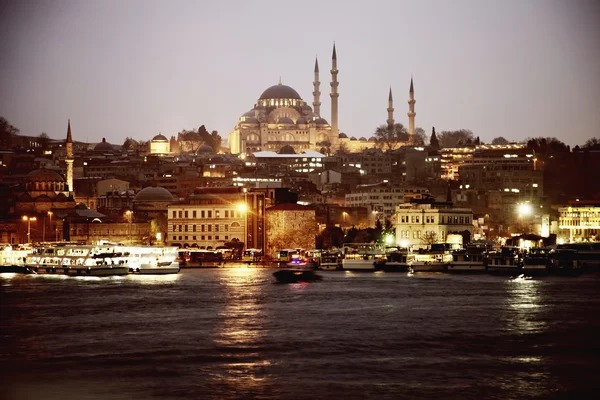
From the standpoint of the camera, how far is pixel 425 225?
6150cm

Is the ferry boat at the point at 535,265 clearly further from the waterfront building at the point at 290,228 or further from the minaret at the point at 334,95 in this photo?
the minaret at the point at 334,95

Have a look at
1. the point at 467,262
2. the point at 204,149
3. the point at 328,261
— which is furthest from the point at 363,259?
the point at 204,149

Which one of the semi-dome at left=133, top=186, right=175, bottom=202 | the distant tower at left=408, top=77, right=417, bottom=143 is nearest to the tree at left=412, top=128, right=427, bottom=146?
the distant tower at left=408, top=77, right=417, bottom=143

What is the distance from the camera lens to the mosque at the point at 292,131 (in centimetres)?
12925

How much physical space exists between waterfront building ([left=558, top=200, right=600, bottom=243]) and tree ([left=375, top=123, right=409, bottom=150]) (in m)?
57.9

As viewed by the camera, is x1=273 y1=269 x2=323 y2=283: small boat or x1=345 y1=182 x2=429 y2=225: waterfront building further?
x1=345 y1=182 x2=429 y2=225: waterfront building

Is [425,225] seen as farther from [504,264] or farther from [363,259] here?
[504,264]

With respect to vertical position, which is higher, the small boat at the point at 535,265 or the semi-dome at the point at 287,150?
the semi-dome at the point at 287,150

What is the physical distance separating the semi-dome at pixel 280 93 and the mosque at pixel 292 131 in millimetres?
1831

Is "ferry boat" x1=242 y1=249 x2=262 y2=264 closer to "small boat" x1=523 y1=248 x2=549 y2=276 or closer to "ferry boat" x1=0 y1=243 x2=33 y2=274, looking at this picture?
"ferry boat" x1=0 y1=243 x2=33 y2=274

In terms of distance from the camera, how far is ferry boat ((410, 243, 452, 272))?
50.4 metres

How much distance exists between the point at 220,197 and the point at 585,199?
23.3m

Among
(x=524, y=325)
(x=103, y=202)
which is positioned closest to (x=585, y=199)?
(x=103, y=202)

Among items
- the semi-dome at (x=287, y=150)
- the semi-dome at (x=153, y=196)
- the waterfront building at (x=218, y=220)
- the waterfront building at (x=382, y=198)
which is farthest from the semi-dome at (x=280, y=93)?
the waterfront building at (x=218, y=220)
